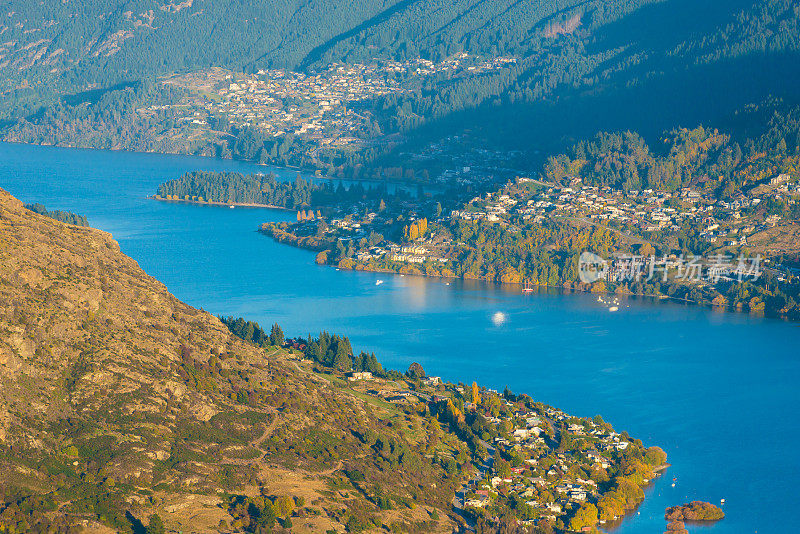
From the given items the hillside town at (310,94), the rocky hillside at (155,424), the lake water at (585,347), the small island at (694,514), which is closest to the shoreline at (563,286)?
the lake water at (585,347)

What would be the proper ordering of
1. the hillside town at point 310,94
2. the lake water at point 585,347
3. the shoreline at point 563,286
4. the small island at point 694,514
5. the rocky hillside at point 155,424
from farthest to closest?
the hillside town at point 310,94 → the shoreline at point 563,286 → the lake water at point 585,347 → the small island at point 694,514 → the rocky hillside at point 155,424

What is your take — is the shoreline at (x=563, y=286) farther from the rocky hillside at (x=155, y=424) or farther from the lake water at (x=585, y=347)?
the rocky hillside at (x=155, y=424)

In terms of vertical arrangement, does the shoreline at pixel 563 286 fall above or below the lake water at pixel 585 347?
above

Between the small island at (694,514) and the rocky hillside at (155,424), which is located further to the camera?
the small island at (694,514)

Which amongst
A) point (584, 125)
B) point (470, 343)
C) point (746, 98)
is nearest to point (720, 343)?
point (470, 343)

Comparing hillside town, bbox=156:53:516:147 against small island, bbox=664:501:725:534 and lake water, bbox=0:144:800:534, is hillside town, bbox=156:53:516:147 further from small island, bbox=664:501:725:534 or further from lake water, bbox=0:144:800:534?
small island, bbox=664:501:725:534

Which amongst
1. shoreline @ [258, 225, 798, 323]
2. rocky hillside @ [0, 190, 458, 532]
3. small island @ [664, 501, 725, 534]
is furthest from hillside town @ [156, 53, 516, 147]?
small island @ [664, 501, 725, 534]
